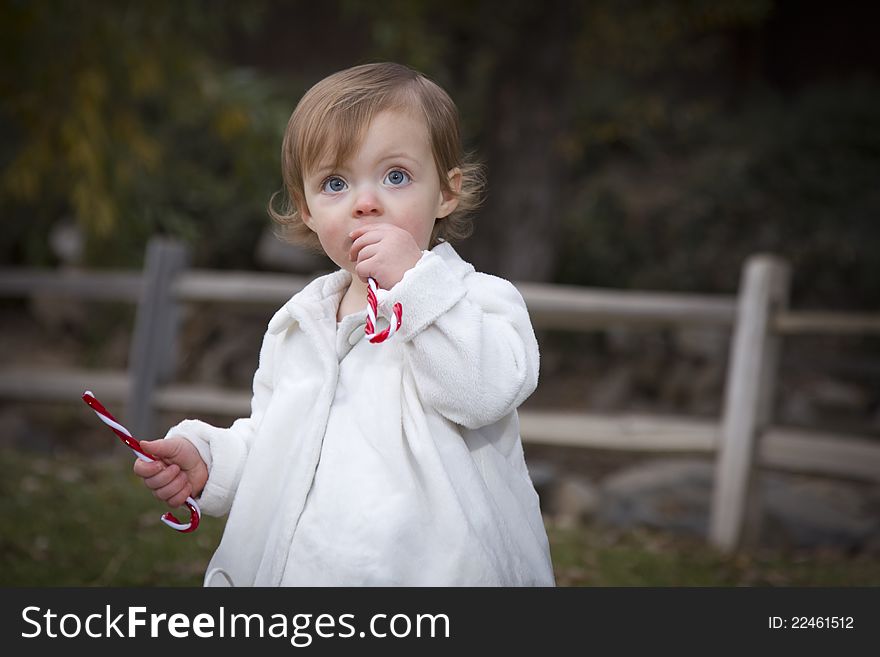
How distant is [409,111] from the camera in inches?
73.4

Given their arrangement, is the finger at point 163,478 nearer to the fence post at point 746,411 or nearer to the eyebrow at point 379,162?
the eyebrow at point 379,162

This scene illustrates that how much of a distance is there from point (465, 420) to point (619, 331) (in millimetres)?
8224

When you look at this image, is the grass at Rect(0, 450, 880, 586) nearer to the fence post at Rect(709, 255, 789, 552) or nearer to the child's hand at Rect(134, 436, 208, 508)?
the fence post at Rect(709, 255, 789, 552)

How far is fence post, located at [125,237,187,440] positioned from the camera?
20.3ft

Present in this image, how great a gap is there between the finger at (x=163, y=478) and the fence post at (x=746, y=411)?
3.65m

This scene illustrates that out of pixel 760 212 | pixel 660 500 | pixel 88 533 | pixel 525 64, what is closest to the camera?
pixel 88 533

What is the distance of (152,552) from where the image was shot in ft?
13.5

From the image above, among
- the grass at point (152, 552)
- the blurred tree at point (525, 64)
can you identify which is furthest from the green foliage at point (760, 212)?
the grass at point (152, 552)

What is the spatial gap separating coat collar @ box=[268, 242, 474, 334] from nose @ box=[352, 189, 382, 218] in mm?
148

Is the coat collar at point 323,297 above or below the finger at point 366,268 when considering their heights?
above

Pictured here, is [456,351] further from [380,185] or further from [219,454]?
[219,454]

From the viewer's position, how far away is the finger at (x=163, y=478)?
1904 mm

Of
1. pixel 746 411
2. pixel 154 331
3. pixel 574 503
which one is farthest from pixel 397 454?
pixel 154 331

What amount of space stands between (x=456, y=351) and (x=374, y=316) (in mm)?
152
